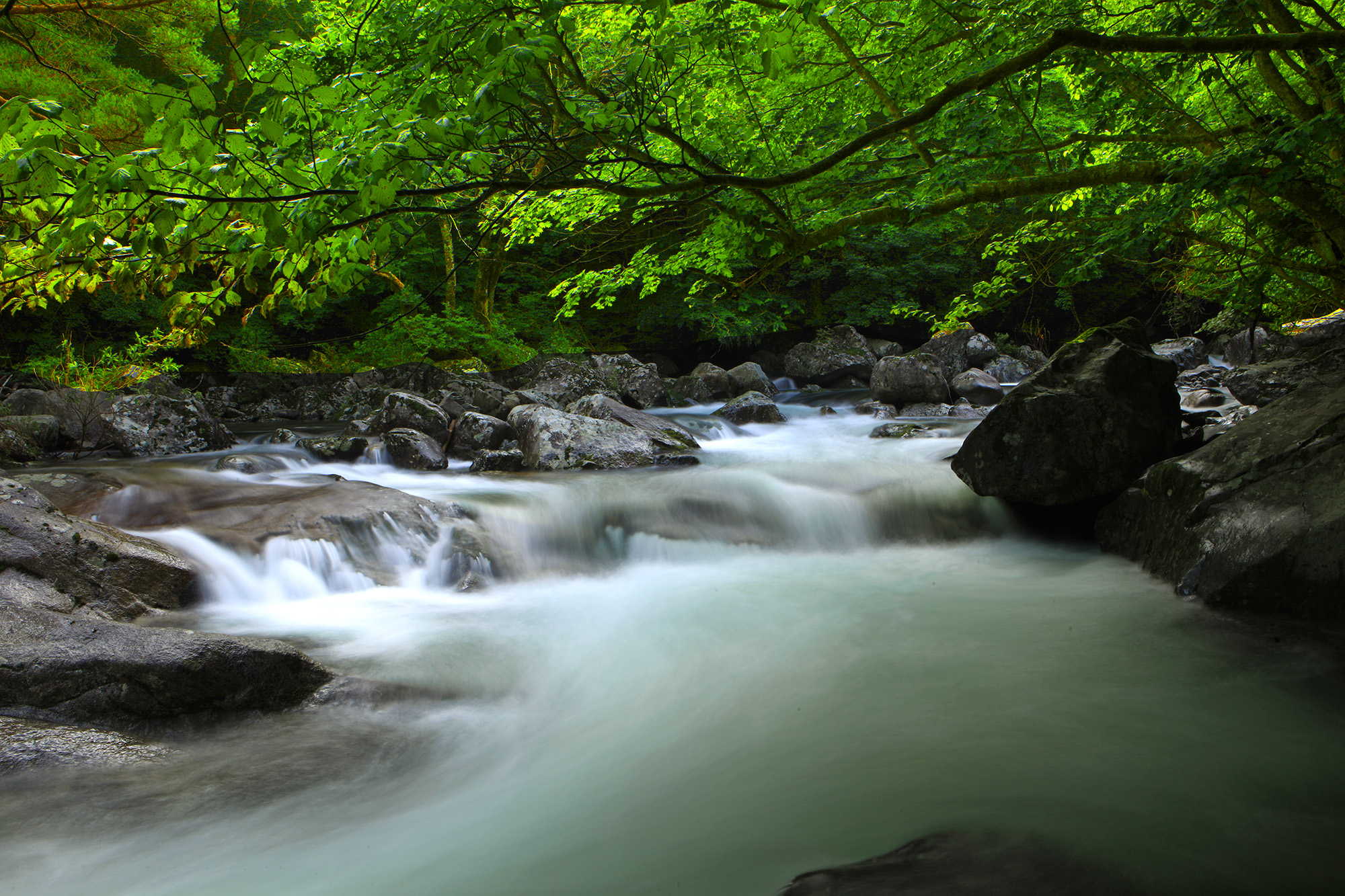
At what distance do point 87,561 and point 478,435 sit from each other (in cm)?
625

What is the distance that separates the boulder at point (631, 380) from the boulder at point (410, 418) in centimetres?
518

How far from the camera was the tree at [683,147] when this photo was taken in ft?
6.46

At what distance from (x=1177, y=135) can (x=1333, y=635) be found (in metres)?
3.45

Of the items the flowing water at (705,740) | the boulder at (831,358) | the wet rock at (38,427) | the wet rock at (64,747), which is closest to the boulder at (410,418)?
the wet rock at (38,427)

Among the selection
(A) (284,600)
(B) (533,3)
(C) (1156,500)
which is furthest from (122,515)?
(C) (1156,500)

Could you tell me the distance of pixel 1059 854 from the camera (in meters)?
2.19

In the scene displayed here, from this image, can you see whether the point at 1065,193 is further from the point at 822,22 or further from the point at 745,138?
the point at 822,22

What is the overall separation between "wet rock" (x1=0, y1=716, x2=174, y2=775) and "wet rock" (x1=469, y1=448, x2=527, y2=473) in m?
6.17

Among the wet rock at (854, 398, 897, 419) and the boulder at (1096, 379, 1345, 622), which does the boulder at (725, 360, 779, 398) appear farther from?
the boulder at (1096, 379, 1345, 622)

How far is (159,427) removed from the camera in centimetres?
1017

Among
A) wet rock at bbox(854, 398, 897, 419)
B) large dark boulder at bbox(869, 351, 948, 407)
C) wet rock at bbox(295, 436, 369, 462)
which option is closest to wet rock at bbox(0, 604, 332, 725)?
wet rock at bbox(295, 436, 369, 462)

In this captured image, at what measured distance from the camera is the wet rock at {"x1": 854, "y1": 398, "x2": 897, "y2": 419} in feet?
46.4

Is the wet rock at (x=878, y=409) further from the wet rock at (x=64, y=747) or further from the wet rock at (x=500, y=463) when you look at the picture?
the wet rock at (x=64, y=747)

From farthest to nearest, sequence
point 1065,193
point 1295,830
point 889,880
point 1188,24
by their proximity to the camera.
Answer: point 1065,193 < point 1188,24 < point 1295,830 < point 889,880
